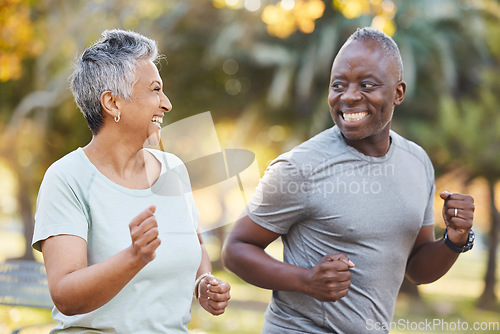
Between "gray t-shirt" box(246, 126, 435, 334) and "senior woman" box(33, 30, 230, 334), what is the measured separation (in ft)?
1.38

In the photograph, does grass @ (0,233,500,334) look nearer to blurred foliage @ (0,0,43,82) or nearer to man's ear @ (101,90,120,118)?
blurred foliage @ (0,0,43,82)

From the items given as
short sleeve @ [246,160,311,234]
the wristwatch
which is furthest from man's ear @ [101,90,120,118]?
the wristwatch

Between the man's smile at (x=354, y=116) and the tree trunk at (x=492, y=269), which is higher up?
the man's smile at (x=354, y=116)

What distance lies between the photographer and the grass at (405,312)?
6708mm

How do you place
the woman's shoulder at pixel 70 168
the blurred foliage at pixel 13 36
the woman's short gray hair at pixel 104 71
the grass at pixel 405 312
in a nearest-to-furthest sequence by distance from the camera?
the woman's shoulder at pixel 70 168
the woman's short gray hair at pixel 104 71
the blurred foliage at pixel 13 36
the grass at pixel 405 312

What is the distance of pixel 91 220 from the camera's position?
7.16 feet

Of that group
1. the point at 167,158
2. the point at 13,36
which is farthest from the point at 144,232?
the point at 13,36

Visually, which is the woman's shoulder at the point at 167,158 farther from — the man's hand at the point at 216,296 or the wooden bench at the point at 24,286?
the wooden bench at the point at 24,286

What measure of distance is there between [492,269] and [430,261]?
8472mm

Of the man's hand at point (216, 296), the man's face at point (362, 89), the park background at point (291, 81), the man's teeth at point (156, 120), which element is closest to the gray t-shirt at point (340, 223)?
the man's face at point (362, 89)

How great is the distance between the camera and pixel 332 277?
2.38 metres

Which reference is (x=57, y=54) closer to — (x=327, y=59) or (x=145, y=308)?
(x=327, y=59)

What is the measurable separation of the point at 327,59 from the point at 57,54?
17.5 ft

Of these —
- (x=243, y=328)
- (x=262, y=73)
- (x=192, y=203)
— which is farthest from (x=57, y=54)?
(x=192, y=203)
